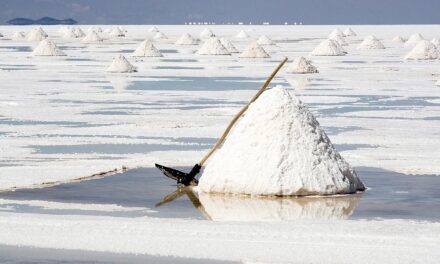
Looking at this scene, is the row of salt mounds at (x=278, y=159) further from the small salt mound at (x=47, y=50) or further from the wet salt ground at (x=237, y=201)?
the small salt mound at (x=47, y=50)

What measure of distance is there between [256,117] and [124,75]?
1866 cm

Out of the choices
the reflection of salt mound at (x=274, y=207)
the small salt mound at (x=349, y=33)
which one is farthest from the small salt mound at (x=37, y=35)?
the reflection of salt mound at (x=274, y=207)

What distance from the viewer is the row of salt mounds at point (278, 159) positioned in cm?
816

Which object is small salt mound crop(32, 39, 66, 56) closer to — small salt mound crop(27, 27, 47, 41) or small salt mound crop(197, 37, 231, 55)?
small salt mound crop(197, 37, 231, 55)

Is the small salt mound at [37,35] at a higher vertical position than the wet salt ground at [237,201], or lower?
higher

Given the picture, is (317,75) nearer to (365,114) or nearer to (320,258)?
(365,114)

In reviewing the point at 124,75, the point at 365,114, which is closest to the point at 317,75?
the point at 124,75

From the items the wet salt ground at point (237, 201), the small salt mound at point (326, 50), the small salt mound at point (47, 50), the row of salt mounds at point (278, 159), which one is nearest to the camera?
the wet salt ground at point (237, 201)

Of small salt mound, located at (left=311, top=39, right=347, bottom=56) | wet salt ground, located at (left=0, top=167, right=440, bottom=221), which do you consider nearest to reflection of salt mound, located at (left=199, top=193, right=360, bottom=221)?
wet salt ground, located at (left=0, top=167, right=440, bottom=221)

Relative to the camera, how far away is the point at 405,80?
81.8 feet

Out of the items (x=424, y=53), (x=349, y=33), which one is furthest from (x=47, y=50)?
(x=349, y=33)

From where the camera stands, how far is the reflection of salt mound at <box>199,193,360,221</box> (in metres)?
7.37

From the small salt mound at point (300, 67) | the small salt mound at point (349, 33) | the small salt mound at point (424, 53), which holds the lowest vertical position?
the small salt mound at point (300, 67)

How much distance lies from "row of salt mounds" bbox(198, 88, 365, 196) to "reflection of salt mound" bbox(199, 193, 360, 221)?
4.2 inches
